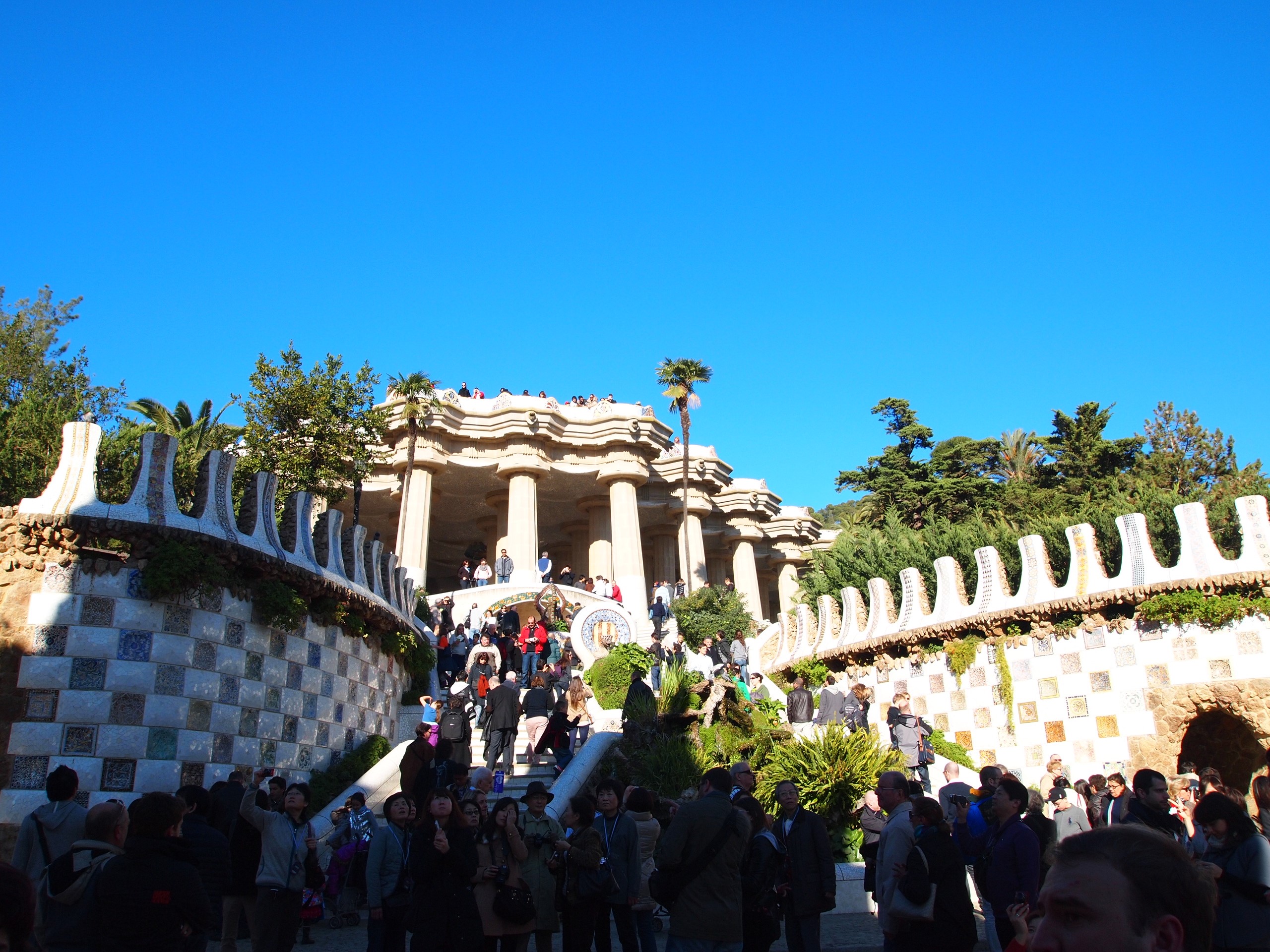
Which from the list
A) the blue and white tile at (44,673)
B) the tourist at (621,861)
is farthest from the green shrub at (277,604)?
the tourist at (621,861)

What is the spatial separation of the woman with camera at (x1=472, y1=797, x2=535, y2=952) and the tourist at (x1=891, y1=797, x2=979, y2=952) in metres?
2.54

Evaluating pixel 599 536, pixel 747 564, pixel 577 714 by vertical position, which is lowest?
pixel 577 714

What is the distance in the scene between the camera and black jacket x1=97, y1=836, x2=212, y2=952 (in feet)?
15.0

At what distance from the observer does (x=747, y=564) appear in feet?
160

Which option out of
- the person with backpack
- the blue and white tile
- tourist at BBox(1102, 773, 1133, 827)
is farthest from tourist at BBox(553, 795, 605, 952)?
the blue and white tile

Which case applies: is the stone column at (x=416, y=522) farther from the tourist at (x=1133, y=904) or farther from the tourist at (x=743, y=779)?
the tourist at (x=1133, y=904)

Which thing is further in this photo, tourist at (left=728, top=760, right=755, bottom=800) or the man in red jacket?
the man in red jacket

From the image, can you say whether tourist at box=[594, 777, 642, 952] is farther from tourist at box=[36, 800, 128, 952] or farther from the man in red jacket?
the man in red jacket

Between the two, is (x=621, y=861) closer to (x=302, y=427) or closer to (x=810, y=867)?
(x=810, y=867)

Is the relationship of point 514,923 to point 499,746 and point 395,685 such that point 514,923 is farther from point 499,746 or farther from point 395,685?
point 395,685

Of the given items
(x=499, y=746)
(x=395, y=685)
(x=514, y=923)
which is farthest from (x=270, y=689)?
(x=514, y=923)

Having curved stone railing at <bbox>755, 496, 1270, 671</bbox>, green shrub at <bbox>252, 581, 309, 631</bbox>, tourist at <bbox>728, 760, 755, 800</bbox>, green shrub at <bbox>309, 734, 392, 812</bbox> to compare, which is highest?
curved stone railing at <bbox>755, 496, 1270, 671</bbox>

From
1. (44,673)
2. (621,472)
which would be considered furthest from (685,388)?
(44,673)

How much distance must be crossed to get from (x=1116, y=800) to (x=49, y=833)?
827 cm
